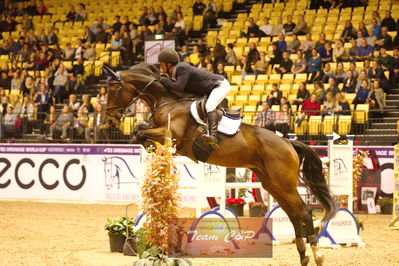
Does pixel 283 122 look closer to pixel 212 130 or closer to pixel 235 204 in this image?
pixel 235 204

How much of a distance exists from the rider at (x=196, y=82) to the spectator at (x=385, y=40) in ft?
36.2

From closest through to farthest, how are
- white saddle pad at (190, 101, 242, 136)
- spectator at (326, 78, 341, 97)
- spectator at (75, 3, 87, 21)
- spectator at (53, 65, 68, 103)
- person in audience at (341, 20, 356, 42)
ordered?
1. white saddle pad at (190, 101, 242, 136)
2. spectator at (326, 78, 341, 97)
3. person in audience at (341, 20, 356, 42)
4. spectator at (53, 65, 68, 103)
5. spectator at (75, 3, 87, 21)

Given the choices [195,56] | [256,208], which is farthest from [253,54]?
[256,208]

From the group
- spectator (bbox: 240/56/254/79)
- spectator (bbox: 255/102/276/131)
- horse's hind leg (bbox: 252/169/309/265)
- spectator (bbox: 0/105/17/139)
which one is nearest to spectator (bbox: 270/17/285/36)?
spectator (bbox: 240/56/254/79)

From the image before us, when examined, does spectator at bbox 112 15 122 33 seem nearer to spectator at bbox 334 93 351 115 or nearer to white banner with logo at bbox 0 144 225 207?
white banner with logo at bbox 0 144 225 207

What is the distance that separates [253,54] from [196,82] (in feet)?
38.2

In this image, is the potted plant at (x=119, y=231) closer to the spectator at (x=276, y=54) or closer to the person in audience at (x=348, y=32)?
the spectator at (x=276, y=54)

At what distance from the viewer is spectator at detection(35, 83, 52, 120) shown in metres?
21.4

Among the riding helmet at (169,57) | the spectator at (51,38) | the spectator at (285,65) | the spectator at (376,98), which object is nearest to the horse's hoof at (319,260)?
the riding helmet at (169,57)

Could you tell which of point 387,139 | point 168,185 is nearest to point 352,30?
point 387,139

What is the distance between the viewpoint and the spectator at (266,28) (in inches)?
840

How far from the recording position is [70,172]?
17.8 m

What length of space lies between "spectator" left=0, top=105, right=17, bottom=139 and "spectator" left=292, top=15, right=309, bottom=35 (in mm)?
8401

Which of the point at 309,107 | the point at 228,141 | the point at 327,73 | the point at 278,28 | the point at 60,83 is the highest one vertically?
the point at 278,28
